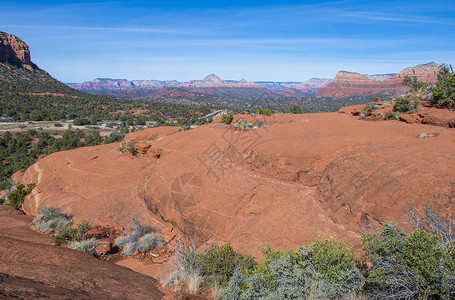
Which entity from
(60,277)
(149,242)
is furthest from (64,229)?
(60,277)

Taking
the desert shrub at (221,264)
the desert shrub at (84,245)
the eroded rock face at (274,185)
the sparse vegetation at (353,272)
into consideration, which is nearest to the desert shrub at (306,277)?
the sparse vegetation at (353,272)

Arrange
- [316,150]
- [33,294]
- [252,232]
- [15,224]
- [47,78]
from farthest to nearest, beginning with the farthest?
[47,78], [15,224], [316,150], [252,232], [33,294]

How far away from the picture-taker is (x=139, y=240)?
955 cm

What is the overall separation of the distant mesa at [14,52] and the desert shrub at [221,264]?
122m

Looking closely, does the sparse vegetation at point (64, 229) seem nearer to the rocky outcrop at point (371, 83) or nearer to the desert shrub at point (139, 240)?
the desert shrub at point (139, 240)

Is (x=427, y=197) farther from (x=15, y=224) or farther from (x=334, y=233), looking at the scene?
(x=15, y=224)

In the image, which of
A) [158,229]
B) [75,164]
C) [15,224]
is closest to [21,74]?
[75,164]

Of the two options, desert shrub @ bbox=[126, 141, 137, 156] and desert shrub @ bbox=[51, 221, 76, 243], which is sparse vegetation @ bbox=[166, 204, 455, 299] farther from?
desert shrub @ bbox=[126, 141, 137, 156]

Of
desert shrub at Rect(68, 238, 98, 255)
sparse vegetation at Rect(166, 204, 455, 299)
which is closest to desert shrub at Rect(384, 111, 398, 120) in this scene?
sparse vegetation at Rect(166, 204, 455, 299)

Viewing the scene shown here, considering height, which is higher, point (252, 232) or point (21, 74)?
point (21, 74)

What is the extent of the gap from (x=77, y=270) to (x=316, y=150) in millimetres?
9030

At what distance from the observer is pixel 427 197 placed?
20.2 ft

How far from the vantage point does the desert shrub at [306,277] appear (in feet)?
15.4

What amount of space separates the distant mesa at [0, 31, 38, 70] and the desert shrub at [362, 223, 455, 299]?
412 feet
